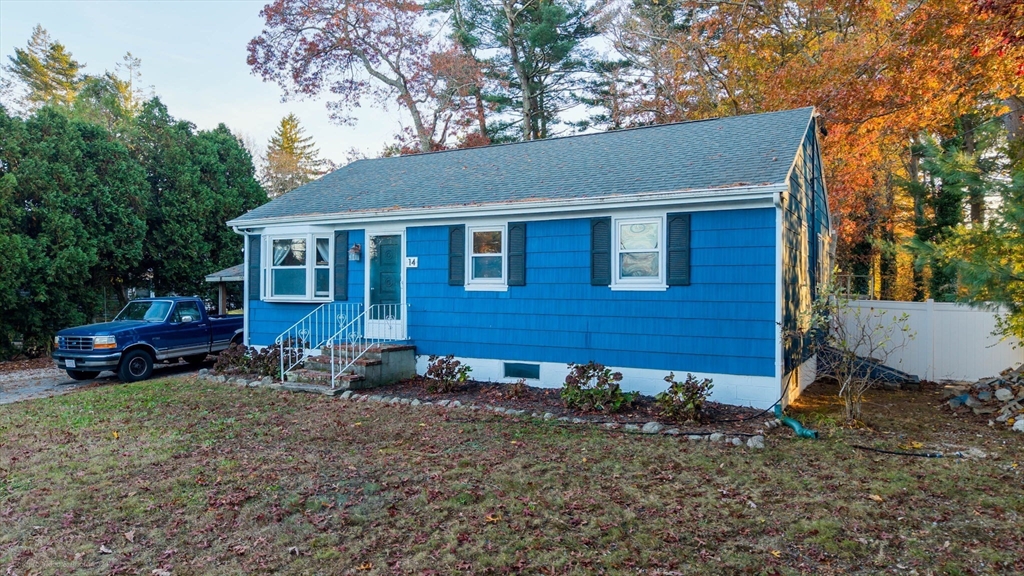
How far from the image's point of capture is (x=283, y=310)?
11.8 metres

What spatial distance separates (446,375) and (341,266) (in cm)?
335

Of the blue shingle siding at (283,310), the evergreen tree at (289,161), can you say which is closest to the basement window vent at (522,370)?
the blue shingle siding at (283,310)

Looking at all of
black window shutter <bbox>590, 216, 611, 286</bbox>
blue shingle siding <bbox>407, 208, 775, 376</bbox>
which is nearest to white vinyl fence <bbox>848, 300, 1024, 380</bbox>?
blue shingle siding <bbox>407, 208, 775, 376</bbox>

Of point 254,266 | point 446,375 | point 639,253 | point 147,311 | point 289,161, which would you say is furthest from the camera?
point 289,161

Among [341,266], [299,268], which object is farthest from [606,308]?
[299,268]

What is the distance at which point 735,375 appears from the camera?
7973mm

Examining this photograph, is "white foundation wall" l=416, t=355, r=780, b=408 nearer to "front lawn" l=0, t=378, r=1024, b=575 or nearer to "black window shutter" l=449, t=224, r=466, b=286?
"front lawn" l=0, t=378, r=1024, b=575

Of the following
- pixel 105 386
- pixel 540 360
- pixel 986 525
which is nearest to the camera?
pixel 986 525

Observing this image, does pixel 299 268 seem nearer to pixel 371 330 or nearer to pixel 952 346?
pixel 371 330

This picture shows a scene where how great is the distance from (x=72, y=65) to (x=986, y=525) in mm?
42803

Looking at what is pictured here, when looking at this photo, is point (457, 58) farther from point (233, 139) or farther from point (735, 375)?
point (735, 375)

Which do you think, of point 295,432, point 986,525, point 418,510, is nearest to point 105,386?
point 295,432

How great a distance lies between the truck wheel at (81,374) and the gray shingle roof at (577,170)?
13.6 ft

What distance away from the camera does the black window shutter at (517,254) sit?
9.55 metres
